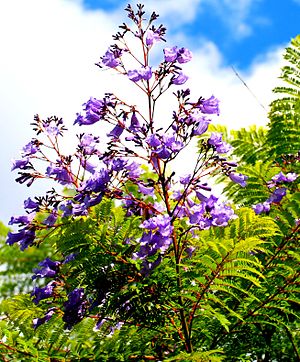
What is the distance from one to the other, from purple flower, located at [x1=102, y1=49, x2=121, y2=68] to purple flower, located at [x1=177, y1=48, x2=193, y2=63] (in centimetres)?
31

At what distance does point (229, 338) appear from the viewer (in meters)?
3.02

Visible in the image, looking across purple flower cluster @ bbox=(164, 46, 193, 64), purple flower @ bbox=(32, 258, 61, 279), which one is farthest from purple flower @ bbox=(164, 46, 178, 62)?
purple flower @ bbox=(32, 258, 61, 279)

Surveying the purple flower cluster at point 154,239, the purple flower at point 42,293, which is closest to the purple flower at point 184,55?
the purple flower cluster at point 154,239

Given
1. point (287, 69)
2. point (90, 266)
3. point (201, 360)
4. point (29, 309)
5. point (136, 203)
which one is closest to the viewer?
point (201, 360)

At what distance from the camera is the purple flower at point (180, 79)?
9.64ft

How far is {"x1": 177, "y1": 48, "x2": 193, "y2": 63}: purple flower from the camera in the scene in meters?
2.92

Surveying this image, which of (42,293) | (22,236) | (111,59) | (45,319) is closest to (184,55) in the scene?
(111,59)

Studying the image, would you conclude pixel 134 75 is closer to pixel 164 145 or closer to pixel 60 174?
pixel 164 145

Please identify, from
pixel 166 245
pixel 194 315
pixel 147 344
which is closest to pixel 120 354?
pixel 147 344

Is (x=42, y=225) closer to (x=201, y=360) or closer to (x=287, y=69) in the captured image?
(x=201, y=360)

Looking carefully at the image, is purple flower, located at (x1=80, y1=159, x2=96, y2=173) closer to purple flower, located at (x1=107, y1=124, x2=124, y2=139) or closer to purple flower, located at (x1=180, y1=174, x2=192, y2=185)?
purple flower, located at (x1=107, y1=124, x2=124, y2=139)

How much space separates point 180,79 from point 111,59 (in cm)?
37

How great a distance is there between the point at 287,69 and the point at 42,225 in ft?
8.43

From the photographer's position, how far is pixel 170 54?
2939 mm
